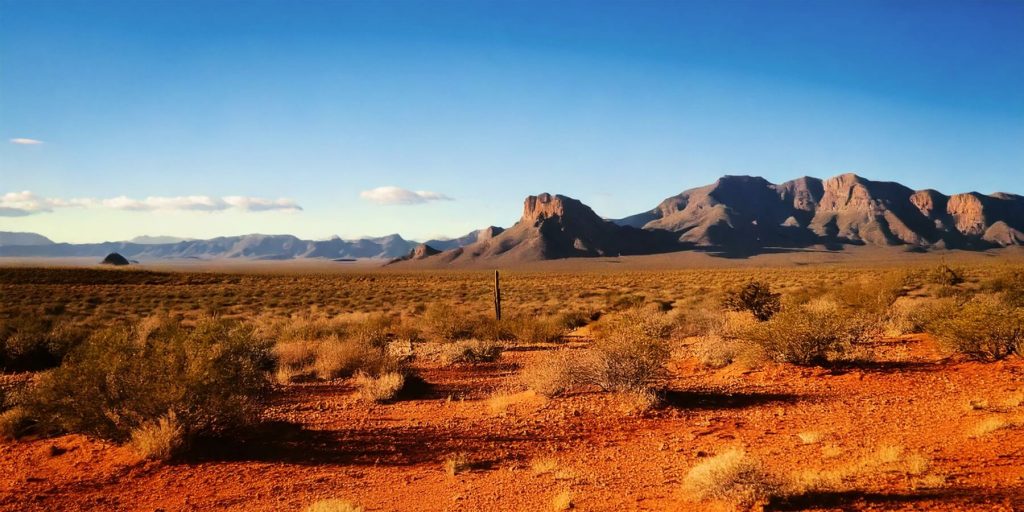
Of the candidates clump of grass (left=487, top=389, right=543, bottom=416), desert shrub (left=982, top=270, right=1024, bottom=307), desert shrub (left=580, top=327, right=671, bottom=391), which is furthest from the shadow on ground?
desert shrub (left=982, top=270, right=1024, bottom=307)

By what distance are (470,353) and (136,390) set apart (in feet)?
27.0

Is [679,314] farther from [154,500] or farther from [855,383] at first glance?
[154,500]

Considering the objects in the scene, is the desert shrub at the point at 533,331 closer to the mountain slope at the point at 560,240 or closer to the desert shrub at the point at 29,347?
the desert shrub at the point at 29,347

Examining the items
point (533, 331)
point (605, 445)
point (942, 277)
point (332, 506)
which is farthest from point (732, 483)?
point (942, 277)

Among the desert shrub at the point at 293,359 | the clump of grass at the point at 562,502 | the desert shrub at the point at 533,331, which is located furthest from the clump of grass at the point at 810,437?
the desert shrub at the point at 533,331

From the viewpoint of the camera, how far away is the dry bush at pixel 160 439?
7105mm

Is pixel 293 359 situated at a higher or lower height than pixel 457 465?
higher

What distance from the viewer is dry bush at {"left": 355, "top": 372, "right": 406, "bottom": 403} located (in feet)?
34.4

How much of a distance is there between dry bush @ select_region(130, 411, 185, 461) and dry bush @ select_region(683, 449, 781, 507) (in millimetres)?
6001

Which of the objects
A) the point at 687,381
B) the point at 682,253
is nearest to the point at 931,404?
the point at 687,381

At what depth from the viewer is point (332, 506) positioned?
18.1 ft

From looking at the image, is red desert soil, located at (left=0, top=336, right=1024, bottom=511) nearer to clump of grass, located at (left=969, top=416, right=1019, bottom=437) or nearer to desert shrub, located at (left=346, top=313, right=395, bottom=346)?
clump of grass, located at (left=969, top=416, right=1019, bottom=437)

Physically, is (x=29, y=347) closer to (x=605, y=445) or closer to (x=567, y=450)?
(x=567, y=450)

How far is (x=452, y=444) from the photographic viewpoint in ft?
25.9
